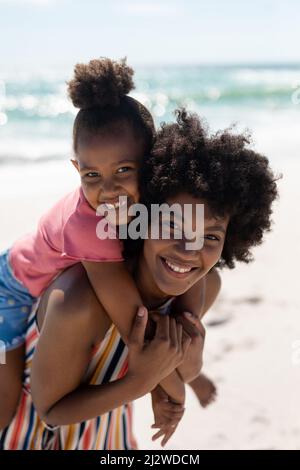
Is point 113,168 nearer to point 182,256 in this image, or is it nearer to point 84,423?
point 182,256

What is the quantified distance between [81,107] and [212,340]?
2316 millimetres

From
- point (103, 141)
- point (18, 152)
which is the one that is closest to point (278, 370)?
point (103, 141)

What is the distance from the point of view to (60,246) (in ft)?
6.48

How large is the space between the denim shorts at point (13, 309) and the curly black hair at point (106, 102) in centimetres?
53

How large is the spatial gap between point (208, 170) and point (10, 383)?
89 cm

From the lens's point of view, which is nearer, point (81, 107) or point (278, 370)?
point (81, 107)

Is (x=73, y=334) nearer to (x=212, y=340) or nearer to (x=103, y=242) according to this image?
(x=103, y=242)

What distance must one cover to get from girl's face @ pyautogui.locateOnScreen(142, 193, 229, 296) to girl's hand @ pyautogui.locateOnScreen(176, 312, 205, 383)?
140 millimetres

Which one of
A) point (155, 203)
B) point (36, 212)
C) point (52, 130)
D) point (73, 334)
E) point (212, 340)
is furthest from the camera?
point (52, 130)

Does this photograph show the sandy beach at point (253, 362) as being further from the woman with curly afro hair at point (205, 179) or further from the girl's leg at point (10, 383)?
the woman with curly afro hair at point (205, 179)

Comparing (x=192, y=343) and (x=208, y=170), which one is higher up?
(x=208, y=170)

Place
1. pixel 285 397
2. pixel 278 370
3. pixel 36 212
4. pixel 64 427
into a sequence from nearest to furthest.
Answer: pixel 64 427, pixel 285 397, pixel 278 370, pixel 36 212

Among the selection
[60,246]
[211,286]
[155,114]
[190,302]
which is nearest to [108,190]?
[60,246]

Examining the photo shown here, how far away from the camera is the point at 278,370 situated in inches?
144
